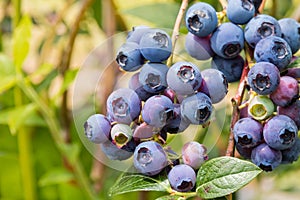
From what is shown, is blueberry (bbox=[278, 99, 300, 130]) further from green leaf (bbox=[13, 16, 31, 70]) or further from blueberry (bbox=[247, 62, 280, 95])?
green leaf (bbox=[13, 16, 31, 70])

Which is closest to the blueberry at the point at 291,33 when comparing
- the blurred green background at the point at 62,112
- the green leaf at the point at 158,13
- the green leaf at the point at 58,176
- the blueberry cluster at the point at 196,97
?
the blueberry cluster at the point at 196,97

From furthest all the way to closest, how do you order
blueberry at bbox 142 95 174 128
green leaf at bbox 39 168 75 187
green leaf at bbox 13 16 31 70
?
green leaf at bbox 39 168 75 187
green leaf at bbox 13 16 31 70
blueberry at bbox 142 95 174 128

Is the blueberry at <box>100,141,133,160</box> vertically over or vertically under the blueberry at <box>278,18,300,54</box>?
under

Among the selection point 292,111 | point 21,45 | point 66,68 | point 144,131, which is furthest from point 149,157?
point 66,68

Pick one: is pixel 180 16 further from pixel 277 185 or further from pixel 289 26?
pixel 277 185

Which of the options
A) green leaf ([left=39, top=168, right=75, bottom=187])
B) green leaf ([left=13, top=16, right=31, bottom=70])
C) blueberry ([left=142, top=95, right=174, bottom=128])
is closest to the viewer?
blueberry ([left=142, top=95, right=174, bottom=128])

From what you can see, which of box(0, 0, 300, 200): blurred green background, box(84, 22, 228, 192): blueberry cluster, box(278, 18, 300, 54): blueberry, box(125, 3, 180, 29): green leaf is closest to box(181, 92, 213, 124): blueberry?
box(84, 22, 228, 192): blueberry cluster

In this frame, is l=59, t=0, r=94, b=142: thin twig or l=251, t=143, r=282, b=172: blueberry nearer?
l=251, t=143, r=282, b=172: blueberry

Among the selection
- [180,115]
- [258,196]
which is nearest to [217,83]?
[180,115]
